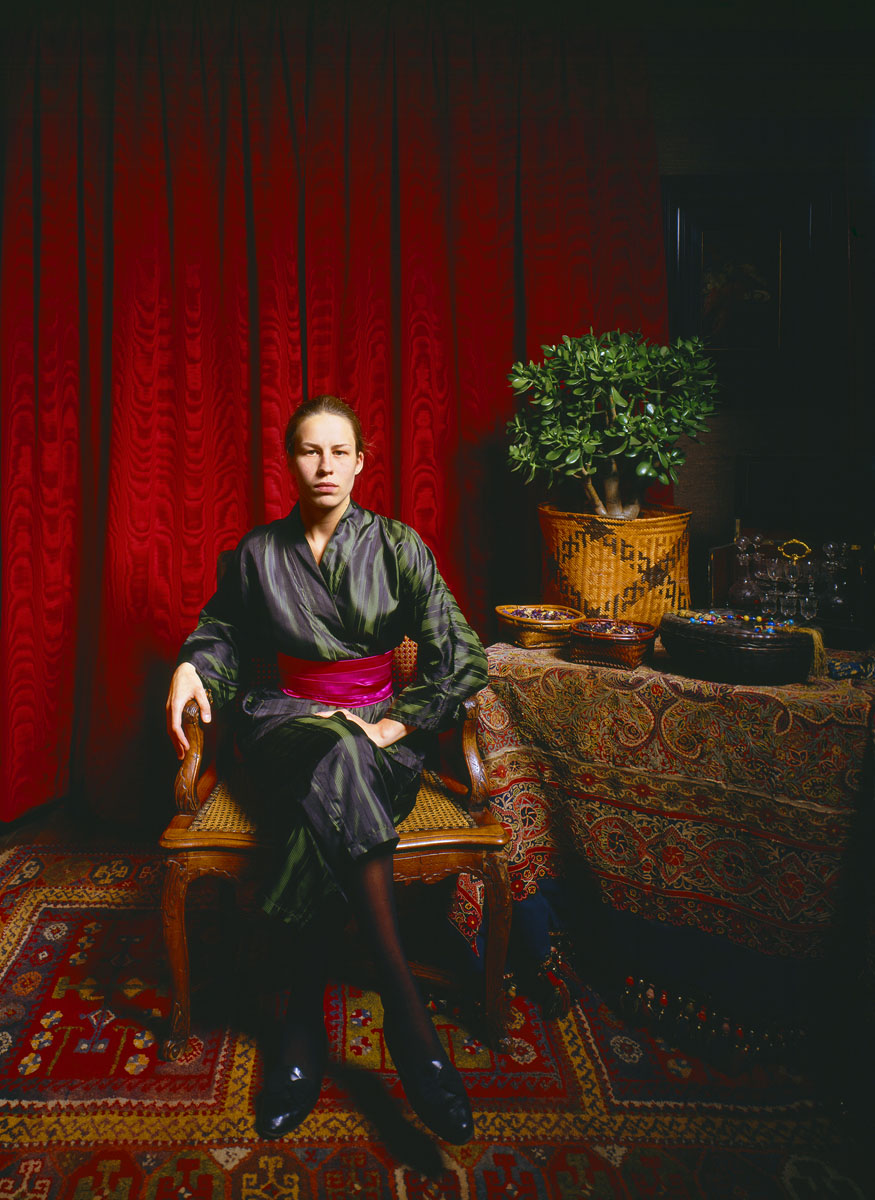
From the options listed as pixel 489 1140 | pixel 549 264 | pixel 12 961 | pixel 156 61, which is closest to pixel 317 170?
pixel 156 61

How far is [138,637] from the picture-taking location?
2707mm

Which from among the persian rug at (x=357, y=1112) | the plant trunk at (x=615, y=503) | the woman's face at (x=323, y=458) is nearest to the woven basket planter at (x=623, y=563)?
the plant trunk at (x=615, y=503)

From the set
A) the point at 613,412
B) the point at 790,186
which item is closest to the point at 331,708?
the point at 613,412

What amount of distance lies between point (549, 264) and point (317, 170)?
0.84 meters

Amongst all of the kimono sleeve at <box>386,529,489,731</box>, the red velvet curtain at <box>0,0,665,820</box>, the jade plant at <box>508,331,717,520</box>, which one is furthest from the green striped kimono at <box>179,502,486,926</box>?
the red velvet curtain at <box>0,0,665,820</box>

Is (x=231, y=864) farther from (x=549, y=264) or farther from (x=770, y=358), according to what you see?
(x=770, y=358)

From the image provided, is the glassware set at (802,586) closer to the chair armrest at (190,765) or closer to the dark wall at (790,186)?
the dark wall at (790,186)

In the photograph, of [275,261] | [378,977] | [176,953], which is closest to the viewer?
[378,977]

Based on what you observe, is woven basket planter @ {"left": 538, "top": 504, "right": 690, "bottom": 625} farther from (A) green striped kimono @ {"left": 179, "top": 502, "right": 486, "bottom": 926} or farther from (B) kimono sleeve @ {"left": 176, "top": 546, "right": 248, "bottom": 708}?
(B) kimono sleeve @ {"left": 176, "top": 546, "right": 248, "bottom": 708}

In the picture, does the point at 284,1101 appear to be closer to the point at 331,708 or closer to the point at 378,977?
the point at 378,977

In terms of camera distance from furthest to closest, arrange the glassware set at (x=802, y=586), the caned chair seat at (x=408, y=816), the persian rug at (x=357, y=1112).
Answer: the glassware set at (x=802, y=586) < the caned chair seat at (x=408, y=816) < the persian rug at (x=357, y=1112)

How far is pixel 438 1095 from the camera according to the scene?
144 cm

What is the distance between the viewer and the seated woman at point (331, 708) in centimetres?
154

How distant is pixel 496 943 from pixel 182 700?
91cm
